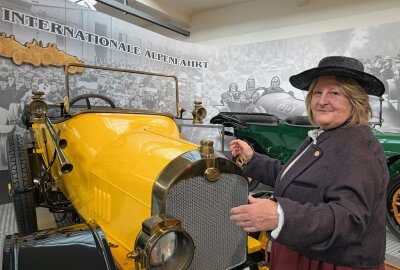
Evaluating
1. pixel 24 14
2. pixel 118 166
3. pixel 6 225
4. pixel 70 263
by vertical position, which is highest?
pixel 24 14

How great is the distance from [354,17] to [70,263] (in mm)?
6324

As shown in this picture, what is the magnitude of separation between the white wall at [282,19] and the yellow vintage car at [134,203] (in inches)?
201

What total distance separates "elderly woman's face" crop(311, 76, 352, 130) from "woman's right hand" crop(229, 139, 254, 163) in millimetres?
516

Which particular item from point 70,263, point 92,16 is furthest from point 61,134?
point 92,16

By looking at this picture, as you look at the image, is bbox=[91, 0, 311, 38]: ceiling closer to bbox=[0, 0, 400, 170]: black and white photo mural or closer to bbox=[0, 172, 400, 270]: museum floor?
bbox=[0, 0, 400, 170]: black and white photo mural

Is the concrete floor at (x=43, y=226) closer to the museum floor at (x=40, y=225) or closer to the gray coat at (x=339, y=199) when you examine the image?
the museum floor at (x=40, y=225)

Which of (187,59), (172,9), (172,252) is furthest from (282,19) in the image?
(172,252)

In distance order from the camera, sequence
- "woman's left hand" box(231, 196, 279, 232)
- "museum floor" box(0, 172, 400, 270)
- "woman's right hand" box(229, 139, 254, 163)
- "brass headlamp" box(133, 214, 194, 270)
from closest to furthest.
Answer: "woman's left hand" box(231, 196, 279, 232)
"brass headlamp" box(133, 214, 194, 270)
"woman's right hand" box(229, 139, 254, 163)
"museum floor" box(0, 172, 400, 270)

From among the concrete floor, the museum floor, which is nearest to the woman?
the museum floor

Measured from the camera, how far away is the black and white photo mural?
389cm

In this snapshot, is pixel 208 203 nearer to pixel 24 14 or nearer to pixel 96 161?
pixel 96 161

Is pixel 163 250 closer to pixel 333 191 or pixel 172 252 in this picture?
pixel 172 252

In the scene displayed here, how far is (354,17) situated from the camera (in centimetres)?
566

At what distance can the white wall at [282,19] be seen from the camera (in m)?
5.52
